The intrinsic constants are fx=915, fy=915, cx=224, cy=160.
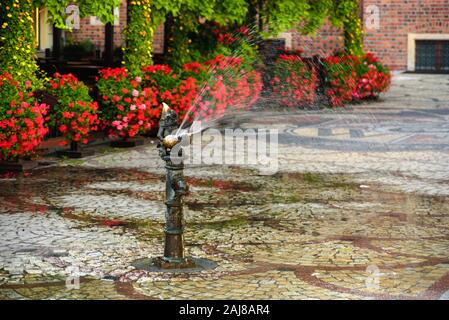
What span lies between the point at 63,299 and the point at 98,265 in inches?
36.7

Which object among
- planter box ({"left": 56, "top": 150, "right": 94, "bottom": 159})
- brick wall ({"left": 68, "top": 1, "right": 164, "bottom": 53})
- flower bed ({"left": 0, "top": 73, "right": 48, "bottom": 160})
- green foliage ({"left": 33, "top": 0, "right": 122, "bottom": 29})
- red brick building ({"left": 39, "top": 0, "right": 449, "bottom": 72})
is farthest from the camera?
red brick building ({"left": 39, "top": 0, "right": 449, "bottom": 72})

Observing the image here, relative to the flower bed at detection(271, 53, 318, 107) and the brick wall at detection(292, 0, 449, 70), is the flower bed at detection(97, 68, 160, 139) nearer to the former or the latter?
the flower bed at detection(271, 53, 318, 107)

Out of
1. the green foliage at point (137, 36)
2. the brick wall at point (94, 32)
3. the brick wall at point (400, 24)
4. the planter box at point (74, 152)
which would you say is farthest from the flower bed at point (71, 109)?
the brick wall at point (400, 24)

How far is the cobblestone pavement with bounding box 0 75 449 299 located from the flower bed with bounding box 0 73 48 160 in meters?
0.38

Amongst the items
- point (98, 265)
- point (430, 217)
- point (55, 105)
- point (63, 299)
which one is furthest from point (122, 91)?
point (63, 299)

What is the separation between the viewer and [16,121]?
10906 millimetres

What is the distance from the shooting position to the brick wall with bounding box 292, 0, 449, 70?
2930cm

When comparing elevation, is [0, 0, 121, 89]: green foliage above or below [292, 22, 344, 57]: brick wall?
below

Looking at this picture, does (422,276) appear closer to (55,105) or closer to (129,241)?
(129,241)

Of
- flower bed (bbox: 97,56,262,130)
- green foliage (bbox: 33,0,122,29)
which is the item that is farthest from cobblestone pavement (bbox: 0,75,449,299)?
green foliage (bbox: 33,0,122,29)

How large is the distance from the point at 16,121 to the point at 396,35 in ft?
68.1

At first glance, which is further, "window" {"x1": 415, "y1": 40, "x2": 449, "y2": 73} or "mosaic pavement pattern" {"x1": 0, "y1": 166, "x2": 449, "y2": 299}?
"window" {"x1": 415, "y1": 40, "x2": 449, "y2": 73}

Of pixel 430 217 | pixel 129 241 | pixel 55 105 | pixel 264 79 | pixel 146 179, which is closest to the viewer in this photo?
pixel 129 241

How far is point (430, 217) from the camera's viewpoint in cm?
847
